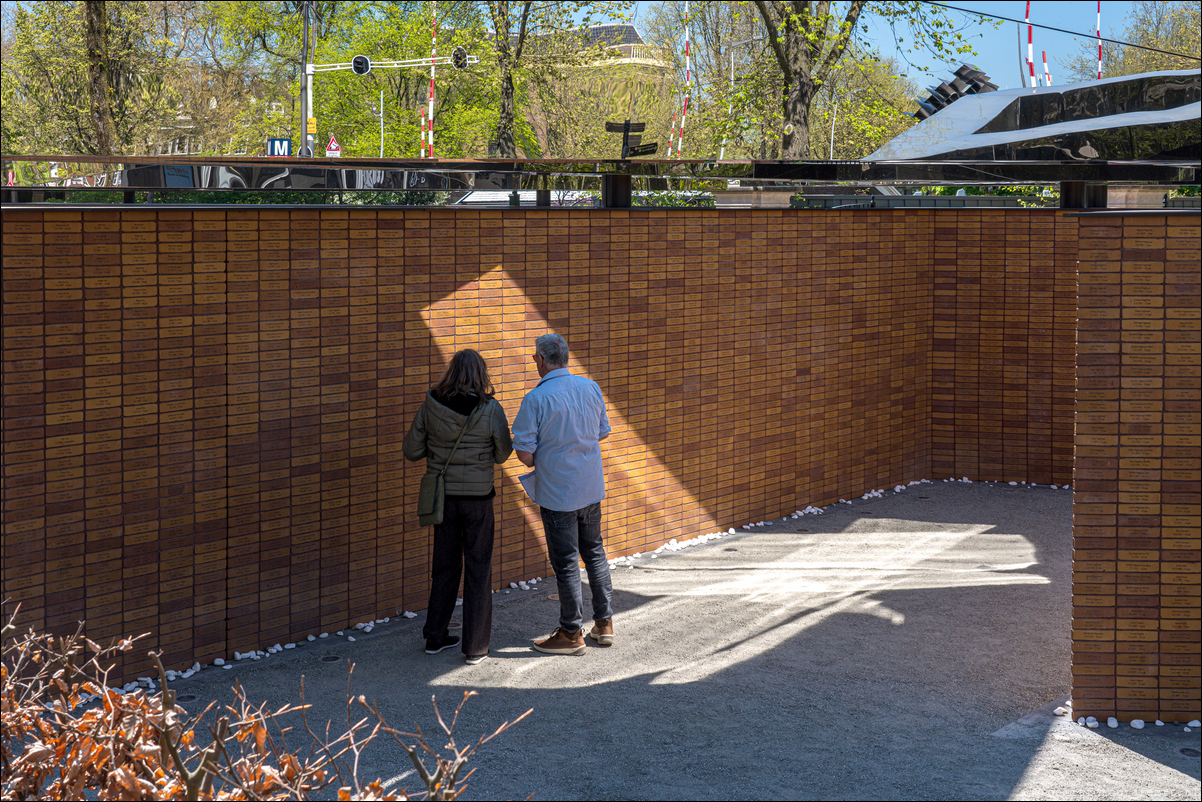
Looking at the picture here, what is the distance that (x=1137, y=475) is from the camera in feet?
16.0

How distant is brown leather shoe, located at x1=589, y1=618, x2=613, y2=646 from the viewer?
6098 mm

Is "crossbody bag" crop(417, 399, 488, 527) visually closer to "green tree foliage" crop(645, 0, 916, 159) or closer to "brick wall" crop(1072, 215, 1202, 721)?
"brick wall" crop(1072, 215, 1202, 721)

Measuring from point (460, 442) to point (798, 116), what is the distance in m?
14.6

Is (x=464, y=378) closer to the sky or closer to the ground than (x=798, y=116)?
closer to the ground

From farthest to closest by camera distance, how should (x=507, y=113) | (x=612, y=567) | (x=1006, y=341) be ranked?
(x=507, y=113) → (x=1006, y=341) → (x=612, y=567)

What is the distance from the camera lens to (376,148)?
3816 cm

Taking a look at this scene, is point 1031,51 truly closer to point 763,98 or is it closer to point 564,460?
point 564,460

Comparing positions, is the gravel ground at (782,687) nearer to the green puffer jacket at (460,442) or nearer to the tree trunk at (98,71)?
the green puffer jacket at (460,442)

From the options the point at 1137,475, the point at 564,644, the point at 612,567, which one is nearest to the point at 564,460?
the point at 564,644

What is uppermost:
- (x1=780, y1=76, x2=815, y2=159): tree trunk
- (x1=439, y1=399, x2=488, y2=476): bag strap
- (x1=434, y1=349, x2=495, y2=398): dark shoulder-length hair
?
(x1=780, y1=76, x2=815, y2=159): tree trunk

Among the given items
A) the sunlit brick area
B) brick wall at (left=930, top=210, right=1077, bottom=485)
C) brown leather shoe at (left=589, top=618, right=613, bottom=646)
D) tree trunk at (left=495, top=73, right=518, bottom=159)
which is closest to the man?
brown leather shoe at (left=589, top=618, right=613, bottom=646)

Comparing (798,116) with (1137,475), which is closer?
(1137,475)

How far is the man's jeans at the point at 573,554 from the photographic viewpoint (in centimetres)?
591

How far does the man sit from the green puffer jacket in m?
0.19
